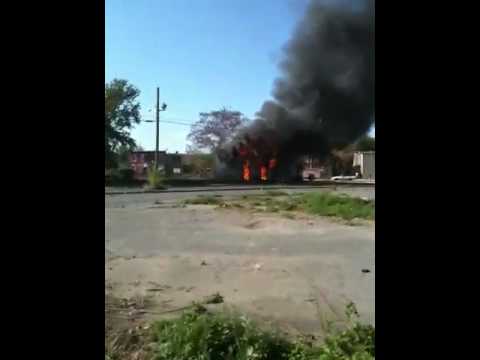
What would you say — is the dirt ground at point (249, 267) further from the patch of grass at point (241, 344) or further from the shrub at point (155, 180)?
the shrub at point (155, 180)

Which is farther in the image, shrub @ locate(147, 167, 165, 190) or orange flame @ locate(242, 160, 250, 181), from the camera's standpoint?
orange flame @ locate(242, 160, 250, 181)

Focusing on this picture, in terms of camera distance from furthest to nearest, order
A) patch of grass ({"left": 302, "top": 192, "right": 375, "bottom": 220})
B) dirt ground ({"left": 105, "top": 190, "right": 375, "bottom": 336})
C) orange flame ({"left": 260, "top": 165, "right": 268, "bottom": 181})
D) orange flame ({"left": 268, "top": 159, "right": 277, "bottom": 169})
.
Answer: orange flame ({"left": 260, "top": 165, "right": 268, "bottom": 181}) < orange flame ({"left": 268, "top": 159, "right": 277, "bottom": 169}) < patch of grass ({"left": 302, "top": 192, "right": 375, "bottom": 220}) < dirt ground ({"left": 105, "top": 190, "right": 375, "bottom": 336})

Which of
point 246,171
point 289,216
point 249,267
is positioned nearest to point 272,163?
point 246,171

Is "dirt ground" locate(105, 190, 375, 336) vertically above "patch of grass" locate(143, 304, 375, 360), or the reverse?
"patch of grass" locate(143, 304, 375, 360)

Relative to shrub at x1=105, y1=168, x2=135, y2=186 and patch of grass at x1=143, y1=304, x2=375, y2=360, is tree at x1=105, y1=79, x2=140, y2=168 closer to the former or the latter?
shrub at x1=105, y1=168, x2=135, y2=186

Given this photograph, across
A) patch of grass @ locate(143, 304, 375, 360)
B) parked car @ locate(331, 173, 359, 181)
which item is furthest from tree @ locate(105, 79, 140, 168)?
patch of grass @ locate(143, 304, 375, 360)

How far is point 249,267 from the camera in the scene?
21.0ft

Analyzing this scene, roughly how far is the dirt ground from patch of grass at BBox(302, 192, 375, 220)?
1075 millimetres

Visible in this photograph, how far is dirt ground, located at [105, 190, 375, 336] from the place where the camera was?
4.41 m

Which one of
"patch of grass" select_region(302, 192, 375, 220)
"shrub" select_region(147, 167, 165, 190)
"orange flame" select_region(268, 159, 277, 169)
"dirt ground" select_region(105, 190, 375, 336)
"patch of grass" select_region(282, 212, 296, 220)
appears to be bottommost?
"dirt ground" select_region(105, 190, 375, 336)

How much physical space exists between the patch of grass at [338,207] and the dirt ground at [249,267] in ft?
3.53
